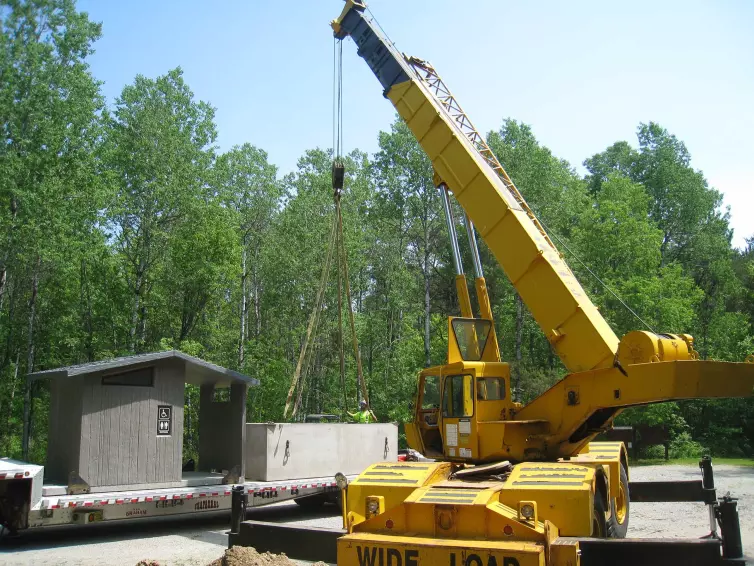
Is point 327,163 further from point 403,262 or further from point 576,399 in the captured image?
point 576,399

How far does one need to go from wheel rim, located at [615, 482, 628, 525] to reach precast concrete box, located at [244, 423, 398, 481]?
5.89m

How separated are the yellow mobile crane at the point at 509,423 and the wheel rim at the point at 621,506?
40mm

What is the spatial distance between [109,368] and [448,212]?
6266 millimetres

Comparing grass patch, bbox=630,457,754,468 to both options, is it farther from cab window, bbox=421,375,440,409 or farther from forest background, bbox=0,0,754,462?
cab window, bbox=421,375,440,409

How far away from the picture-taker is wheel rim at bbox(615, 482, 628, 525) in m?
9.73

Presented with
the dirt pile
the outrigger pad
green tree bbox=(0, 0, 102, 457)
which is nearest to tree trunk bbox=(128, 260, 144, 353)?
green tree bbox=(0, 0, 102, 457)

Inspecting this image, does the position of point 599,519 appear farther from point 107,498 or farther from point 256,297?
point 256,297

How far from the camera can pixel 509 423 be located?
8.94m

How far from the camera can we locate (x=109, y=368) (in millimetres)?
11438

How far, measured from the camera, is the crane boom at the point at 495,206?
935 cm

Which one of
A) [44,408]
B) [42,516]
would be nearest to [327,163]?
[44,408]

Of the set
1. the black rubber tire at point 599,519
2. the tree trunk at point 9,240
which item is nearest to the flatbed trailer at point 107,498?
the black rubber tire at point 599,519

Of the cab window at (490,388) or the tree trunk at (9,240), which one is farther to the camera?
the tree trunk at (9,240)

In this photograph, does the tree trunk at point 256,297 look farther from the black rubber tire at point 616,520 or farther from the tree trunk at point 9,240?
the black rubber tire at point 616,520
